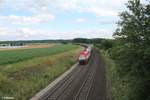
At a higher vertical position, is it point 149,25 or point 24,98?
point 149,25

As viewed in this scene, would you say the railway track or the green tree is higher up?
the green tree

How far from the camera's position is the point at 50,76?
41000 mm

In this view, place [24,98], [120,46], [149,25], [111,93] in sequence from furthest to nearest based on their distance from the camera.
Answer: [111,93], [24,98], [120,46], [149,25]

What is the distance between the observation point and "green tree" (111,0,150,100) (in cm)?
1939

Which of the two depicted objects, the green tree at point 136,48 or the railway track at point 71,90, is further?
the railway track at point 71,90

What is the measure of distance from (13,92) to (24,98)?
3162 mm

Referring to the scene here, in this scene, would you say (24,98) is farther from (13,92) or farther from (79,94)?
(79,94)

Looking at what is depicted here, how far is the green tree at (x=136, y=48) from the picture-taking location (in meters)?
19.4

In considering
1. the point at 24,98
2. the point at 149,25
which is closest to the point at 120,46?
the point at 149,25

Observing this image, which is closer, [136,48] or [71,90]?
[136,48]

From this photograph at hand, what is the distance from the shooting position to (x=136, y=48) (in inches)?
778

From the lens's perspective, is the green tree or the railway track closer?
the green tree

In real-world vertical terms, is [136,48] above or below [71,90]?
above

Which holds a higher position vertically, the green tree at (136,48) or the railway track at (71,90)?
the green tree at (136,48)
